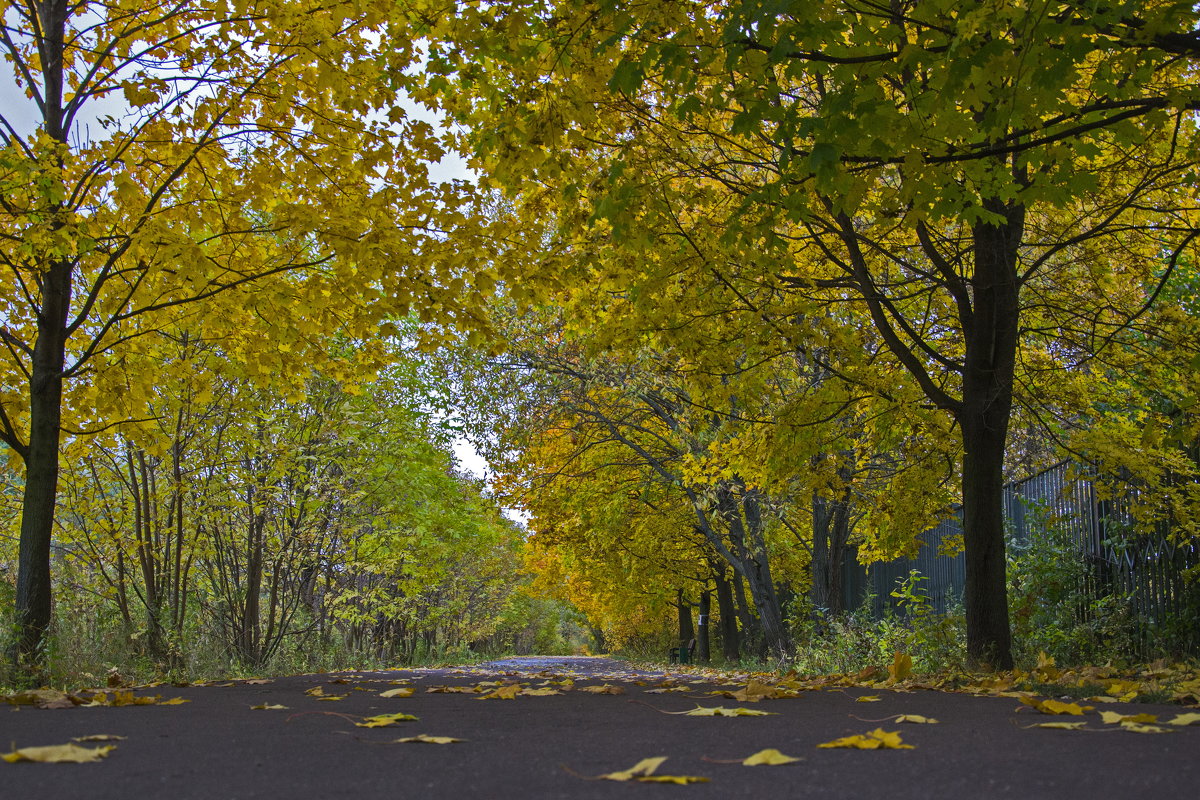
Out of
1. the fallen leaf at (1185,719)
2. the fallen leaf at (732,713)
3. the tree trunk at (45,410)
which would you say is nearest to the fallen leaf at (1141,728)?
the fallen leaf at (1185,719)

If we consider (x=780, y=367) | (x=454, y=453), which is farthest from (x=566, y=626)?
(x=780, y=367)

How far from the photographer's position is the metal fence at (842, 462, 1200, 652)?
825cm

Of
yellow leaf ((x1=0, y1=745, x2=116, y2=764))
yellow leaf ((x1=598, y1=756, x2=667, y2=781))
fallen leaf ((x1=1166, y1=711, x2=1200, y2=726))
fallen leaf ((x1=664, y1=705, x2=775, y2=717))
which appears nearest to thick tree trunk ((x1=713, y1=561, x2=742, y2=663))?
fallen leaf ((x1=664, y1=705, x2=775, y2=717))

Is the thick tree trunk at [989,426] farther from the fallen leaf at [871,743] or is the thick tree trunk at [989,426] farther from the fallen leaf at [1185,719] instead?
the fallen leaf at [871,743]

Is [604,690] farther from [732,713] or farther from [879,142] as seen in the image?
[879,142]

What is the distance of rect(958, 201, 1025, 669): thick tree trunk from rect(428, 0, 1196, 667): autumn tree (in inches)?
0.7

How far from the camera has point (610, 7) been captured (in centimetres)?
475

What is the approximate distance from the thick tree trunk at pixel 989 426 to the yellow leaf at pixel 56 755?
6.52 meters

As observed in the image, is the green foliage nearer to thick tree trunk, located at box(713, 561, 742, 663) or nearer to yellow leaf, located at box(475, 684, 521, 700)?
yellow leaf, located at box(475, 684, 521, 700)

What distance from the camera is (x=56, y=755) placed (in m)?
2.70

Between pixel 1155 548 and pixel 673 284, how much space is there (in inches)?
221

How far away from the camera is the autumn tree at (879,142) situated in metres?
Answer: 4.37

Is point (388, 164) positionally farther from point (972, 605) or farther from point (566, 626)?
point (566, 626)

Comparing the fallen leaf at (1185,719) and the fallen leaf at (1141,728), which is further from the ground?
the fallen leaf at (1141,728)
